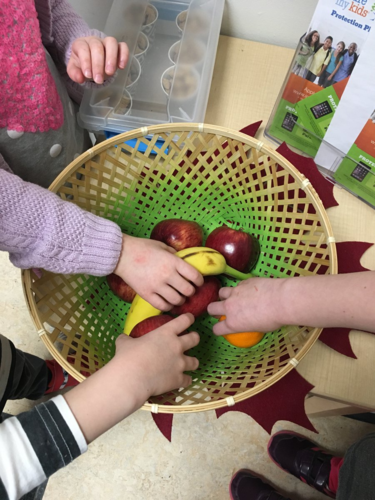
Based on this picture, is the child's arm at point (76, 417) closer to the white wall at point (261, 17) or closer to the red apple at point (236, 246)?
the red apple at point (236, 246)

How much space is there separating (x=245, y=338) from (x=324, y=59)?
46 cm

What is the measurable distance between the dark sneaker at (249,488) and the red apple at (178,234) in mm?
617

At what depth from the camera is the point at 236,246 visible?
0.67 m

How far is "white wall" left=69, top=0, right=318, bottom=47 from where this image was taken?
0.79 metres

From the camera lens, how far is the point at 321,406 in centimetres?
81

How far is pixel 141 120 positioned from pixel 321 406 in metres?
0.74

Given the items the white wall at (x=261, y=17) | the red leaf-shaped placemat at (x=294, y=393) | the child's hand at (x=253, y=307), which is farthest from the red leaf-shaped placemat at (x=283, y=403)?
the white wall at (x=261, y=17)

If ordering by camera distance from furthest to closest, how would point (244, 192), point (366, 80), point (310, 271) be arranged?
point (244, 192)
point (310, 271)
point (366, 80)

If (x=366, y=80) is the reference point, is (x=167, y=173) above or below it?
below

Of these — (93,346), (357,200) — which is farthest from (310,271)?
(93,346)

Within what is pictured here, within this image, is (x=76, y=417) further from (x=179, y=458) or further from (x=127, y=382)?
(x=179, y=458)

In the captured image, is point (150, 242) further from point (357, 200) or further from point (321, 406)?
point (321, 406)

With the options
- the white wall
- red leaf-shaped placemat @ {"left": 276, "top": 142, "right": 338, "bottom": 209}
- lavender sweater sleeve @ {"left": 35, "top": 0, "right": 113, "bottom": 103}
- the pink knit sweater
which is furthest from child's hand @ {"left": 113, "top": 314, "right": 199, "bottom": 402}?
the white wall

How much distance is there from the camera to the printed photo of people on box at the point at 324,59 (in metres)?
0.52
